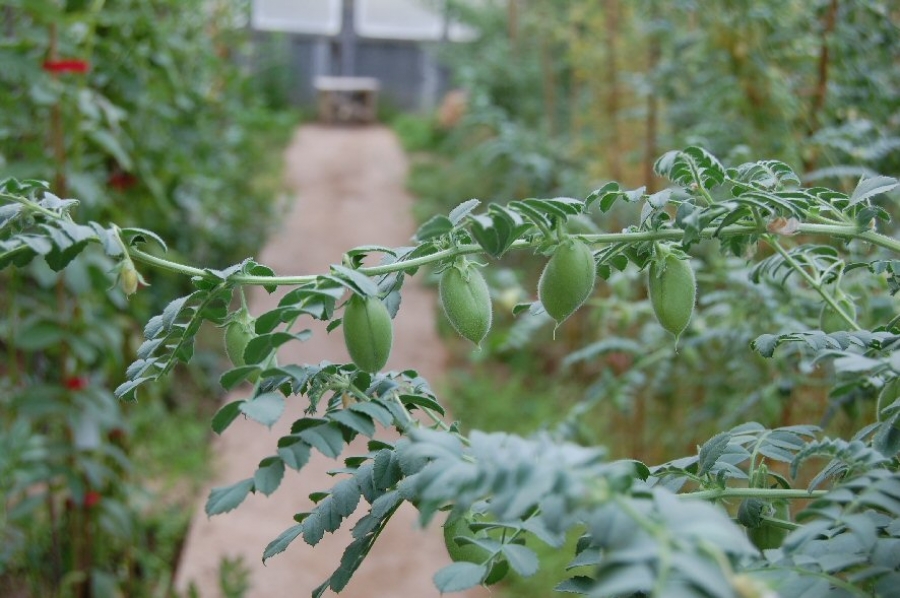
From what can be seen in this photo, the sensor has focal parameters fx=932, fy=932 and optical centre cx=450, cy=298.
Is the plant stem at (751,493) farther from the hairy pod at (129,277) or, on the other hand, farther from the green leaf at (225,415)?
the hairy pod at (129,277)

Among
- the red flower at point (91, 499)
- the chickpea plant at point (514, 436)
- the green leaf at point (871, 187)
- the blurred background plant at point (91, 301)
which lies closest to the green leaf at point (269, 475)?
the chickpea plant at point (514, 436)

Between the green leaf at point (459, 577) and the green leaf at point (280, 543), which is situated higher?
the green leaf at point (459, 577)

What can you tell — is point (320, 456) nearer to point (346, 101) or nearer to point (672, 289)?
point (672, 289)

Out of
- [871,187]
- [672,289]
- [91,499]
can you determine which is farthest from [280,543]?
[91,499]

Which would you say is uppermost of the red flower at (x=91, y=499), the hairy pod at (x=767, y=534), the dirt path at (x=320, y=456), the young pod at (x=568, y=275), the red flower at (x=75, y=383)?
the young pod at (x=568, y=275)

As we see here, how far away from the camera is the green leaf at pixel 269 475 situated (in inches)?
18.1

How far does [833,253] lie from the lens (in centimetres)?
73

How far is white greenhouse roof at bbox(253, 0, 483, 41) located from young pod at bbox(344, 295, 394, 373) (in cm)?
833

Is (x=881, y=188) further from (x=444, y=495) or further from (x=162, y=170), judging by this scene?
(x=162, y=170)

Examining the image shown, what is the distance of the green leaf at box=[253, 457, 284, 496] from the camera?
18.1 inches

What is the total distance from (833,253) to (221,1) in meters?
2.86

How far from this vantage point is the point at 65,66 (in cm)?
148

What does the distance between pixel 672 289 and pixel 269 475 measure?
28 centimetres

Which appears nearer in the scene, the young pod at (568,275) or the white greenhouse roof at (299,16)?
the young pod at (568,275)
